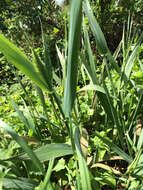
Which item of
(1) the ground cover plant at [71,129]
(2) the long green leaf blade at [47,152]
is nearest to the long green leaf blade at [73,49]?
(1) the ground cover plant at [71,129]

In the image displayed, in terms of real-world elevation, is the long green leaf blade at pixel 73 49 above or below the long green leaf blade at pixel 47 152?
above

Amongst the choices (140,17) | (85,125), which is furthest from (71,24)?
(140,17)

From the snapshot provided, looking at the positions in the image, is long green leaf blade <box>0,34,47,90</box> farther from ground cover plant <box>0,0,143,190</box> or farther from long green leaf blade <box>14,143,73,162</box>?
Answer: long green leaf blade <box>14,143,73,162</box>

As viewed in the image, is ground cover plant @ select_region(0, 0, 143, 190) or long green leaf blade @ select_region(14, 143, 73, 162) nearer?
ground cover plant @ select_region(0, 0, 143, 190)

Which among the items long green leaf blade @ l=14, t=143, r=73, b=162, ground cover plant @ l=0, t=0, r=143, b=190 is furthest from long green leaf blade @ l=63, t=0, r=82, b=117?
long green leaf blade @ l=14, t=143, r=73, b=162

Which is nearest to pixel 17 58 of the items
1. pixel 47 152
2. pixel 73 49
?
pixel 73 49

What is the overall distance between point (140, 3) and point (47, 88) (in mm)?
2884

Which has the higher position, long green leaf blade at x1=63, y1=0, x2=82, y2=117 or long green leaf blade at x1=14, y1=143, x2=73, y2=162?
long green leaf blade at x1=63, y1=0, x2=82, y2=117

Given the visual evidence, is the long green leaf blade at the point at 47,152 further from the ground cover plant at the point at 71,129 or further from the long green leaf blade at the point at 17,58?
the long green leaf blade at the point at 17,58

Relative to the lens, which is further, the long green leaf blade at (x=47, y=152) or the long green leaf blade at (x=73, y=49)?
the long green leaf blade at (x=47, y=152)

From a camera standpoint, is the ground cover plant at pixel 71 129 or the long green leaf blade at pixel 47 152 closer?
the ground cover plant at pixel 71 129

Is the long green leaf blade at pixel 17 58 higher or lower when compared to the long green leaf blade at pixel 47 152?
higher

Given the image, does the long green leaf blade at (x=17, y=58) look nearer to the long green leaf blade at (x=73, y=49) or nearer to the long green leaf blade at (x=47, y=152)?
the long green leaf blade at (x=73, y=49)

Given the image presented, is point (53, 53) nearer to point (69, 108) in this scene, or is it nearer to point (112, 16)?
point (112, 16)
